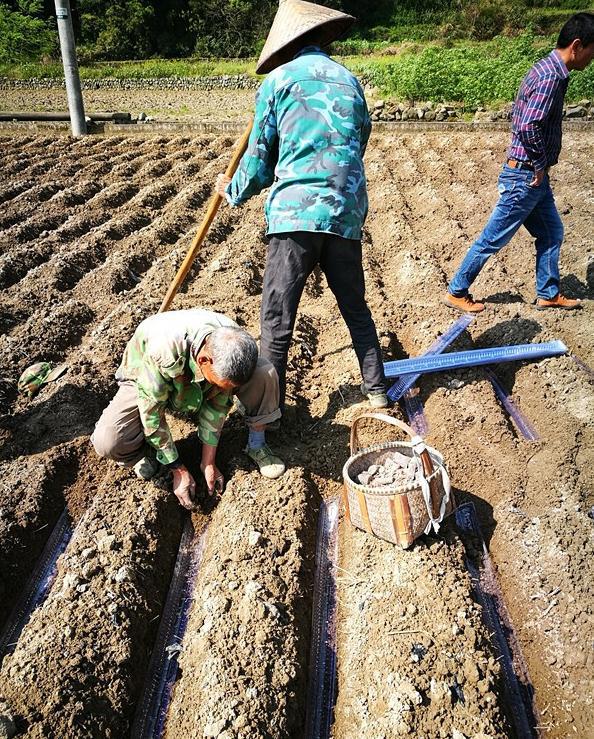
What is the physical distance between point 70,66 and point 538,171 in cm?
1044

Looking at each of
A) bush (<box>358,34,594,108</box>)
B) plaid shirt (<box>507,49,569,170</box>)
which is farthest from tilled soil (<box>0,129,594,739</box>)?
bush (<box>358,34,594,108</box>)

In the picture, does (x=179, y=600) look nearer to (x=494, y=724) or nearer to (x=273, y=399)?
(x=273, y=399)

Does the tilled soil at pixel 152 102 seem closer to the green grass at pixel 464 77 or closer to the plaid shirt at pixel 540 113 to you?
the green grass at pixel 464 77

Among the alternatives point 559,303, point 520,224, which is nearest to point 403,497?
point 520,224

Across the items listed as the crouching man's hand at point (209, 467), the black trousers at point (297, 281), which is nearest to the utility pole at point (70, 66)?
the black trousers at point (297, 281)

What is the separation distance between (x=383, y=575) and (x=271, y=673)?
0.64 m

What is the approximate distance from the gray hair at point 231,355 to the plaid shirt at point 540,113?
101 inches

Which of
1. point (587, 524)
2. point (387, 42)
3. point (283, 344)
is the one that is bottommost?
point (587, 524)

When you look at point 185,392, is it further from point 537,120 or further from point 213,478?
point 537,120

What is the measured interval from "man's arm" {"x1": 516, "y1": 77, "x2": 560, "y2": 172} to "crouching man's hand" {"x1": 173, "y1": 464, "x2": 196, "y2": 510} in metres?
2.95

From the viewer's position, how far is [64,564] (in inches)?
102

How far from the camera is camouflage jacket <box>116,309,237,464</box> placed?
2.46 metres

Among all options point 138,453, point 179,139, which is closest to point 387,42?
point 179,139

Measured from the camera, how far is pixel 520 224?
4008mm
